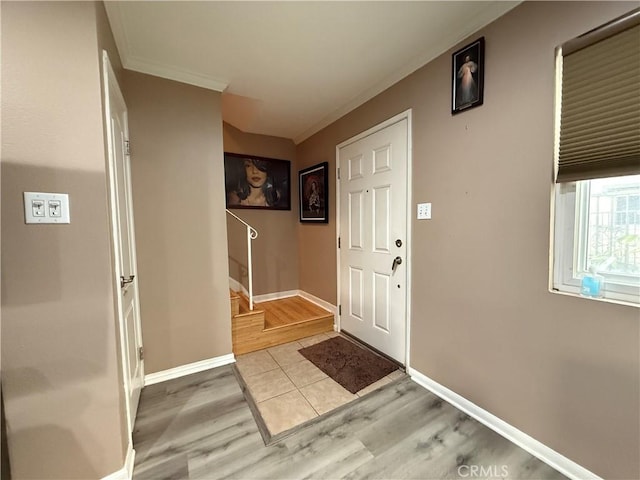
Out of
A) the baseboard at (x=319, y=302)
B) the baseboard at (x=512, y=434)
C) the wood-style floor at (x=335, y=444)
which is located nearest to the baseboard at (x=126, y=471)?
the wood-style floor at (x=335, y=444)

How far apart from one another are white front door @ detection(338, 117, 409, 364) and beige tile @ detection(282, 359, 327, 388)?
613 millimetres

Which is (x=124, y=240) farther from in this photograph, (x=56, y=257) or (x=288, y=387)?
(x=288, y=387)

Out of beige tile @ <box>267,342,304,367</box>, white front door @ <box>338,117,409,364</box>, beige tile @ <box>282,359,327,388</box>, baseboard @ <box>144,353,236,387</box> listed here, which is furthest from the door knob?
baseboard @ <box>144,353,236,387</box>

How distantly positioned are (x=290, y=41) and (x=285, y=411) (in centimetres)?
238

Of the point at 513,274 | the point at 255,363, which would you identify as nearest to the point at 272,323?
the point at 255,363

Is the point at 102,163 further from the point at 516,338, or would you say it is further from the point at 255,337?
the point at 516,338

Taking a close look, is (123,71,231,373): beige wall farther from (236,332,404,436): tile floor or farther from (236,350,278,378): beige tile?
(236,332,404,436): tile floor

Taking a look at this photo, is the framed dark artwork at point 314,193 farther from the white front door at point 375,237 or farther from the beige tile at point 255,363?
the beige tile at point 255,363

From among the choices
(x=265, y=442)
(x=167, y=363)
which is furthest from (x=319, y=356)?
(x=167, y=363)

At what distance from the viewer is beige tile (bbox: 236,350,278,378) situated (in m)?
2.13

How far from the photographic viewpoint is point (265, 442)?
1.42 m

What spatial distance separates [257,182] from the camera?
3295mm

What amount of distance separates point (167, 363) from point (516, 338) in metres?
2.39

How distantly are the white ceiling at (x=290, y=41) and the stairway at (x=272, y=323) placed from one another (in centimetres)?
184
